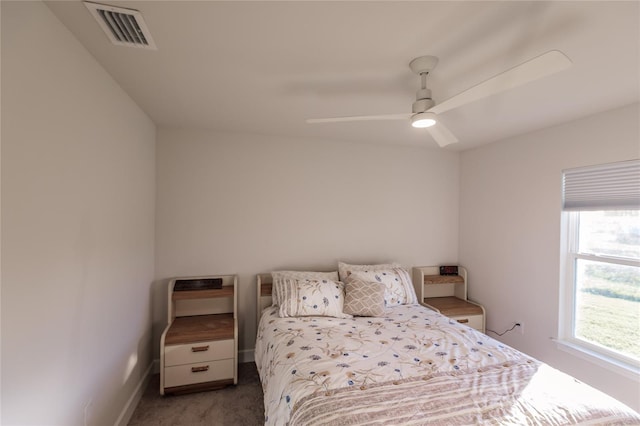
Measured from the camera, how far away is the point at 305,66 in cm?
164

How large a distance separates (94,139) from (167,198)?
1.23 meters

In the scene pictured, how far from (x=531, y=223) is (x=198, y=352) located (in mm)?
3218

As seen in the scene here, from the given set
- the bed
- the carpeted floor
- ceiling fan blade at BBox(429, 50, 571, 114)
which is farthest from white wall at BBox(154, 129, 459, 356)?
ceiling fan blade at BBox(429, 50, 571, 114)

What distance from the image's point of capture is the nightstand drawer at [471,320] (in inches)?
119

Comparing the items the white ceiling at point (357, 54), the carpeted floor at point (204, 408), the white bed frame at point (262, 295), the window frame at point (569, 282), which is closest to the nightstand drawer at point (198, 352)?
the carpeted floor at point (204, 408)

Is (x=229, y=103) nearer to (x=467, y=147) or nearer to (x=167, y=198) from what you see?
(x=167, y=198)

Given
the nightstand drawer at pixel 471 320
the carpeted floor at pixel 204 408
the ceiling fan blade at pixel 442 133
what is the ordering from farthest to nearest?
1. the nightstand drawer at pixel 471 320
2. the carpeted floor at pixel 204 408
3. the ceiling fan blade at pixel 442 133

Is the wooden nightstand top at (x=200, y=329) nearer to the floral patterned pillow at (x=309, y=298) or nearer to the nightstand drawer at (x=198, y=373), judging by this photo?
the nightstand drawer at (x=198, y=373)

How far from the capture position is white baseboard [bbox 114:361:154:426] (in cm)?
200

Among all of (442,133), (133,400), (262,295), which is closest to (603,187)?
(442,133)

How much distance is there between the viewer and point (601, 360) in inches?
86.8

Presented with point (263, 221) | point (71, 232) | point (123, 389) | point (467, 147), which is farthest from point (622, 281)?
point (123, 389)

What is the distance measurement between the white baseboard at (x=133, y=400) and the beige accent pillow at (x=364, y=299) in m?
1.77

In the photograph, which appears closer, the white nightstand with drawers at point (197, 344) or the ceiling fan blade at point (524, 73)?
the ceiling fan blade at point (524, 73)
